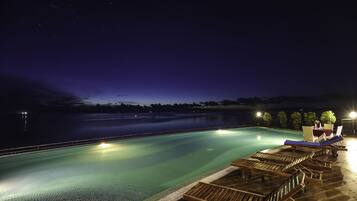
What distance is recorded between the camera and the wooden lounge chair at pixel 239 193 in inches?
105

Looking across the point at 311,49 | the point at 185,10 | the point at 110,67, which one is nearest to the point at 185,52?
the point at 185,10

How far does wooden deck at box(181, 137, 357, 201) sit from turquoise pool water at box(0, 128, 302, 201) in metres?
0.77

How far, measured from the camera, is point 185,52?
2056 centimetres

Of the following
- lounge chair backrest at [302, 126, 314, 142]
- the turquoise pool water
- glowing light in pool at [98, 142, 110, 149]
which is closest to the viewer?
the turquoise pool water

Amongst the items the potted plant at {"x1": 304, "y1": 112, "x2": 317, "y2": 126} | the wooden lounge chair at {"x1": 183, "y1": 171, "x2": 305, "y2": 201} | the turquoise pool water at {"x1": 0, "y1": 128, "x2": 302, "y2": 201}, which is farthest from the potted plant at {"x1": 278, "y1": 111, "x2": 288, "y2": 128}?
the wooden lounge chair at {"x1": 183, "y1": 171, "x2": 305, "y2": 201}

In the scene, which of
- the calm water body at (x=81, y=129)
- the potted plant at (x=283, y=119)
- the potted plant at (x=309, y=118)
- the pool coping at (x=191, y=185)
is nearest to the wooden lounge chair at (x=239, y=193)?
the pool coping at (x=191, y=185)

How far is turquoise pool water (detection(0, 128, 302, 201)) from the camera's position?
5.28 m

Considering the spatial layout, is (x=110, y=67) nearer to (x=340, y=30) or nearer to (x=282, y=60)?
(x=282, y=60)

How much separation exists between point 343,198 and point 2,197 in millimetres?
6785

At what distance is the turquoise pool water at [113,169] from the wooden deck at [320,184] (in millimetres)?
767

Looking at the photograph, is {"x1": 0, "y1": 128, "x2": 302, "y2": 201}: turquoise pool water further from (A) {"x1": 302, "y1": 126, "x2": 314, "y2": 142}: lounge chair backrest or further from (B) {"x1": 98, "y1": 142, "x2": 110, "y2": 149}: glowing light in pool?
(A) {"x1": 302, "y1": 126, "x2": 314, "y2": 142}: lounge chair backrest

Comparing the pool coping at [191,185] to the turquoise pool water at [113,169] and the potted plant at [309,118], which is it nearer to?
the turquoise pool water at [113,169]

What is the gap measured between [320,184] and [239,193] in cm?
179

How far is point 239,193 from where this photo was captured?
120 inches
